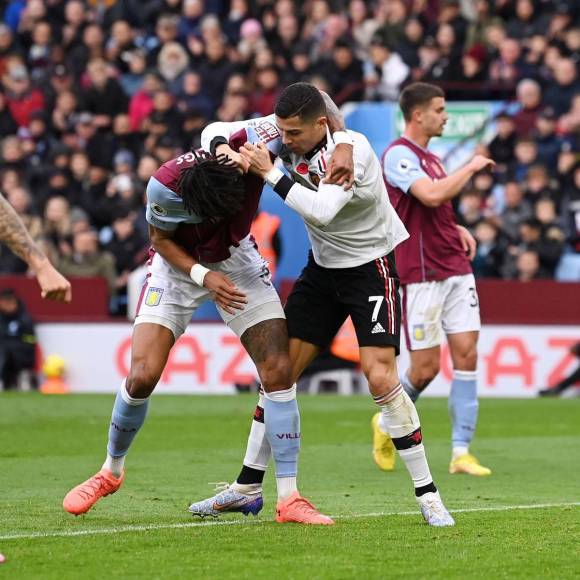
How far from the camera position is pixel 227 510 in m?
7.87

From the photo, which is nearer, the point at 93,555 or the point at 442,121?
the point at 93,555

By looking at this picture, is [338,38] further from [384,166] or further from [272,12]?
[384,166]

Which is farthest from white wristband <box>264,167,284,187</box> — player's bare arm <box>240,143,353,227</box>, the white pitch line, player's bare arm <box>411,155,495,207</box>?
player's bare arm <box>411,155,495,207</box>

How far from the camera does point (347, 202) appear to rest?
7.42 m

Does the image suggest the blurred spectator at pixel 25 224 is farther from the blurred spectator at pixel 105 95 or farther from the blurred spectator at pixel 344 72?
the blurred spectator at pixel 344 72

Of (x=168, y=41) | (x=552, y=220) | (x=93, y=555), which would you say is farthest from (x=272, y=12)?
(x=93, y=555)

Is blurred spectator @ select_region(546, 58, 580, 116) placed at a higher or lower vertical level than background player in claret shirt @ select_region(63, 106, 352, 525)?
lower

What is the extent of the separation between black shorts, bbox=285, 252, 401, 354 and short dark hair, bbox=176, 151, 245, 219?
822 mm

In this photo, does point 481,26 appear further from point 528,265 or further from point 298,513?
point 298,513

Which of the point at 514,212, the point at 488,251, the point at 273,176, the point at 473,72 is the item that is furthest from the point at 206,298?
the point at 473,72

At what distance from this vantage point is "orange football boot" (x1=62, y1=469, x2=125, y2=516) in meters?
7.69

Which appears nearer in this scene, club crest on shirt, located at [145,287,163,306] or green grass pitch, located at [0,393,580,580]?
green grass pitch, located at [0,393,580,580]

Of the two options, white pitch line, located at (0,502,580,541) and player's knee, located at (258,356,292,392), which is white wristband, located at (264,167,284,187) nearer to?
player's knee, located at (258,356,292,392)

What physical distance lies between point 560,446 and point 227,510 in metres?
4.84
